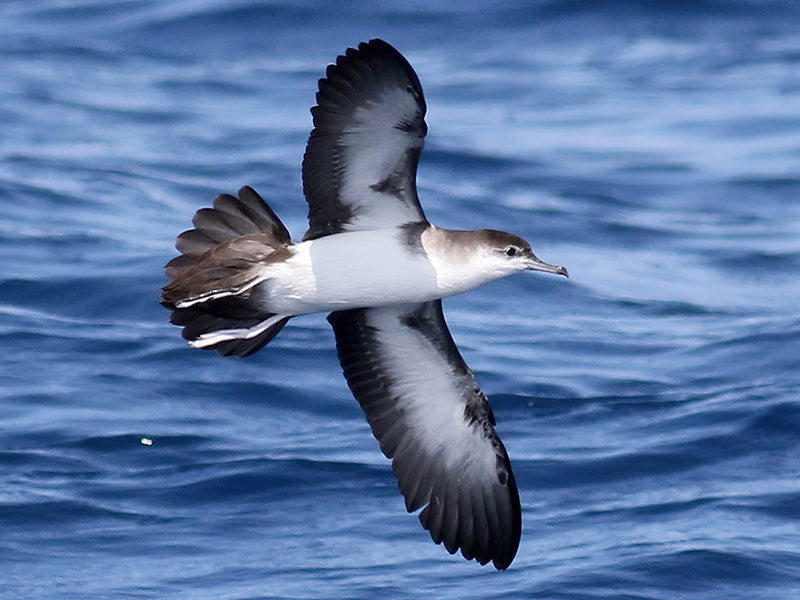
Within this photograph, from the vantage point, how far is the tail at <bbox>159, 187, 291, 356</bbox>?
6.77 m

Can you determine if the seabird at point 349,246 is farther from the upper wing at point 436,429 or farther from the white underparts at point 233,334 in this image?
the upper wing at point 436,429

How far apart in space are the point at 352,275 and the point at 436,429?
1310 mm

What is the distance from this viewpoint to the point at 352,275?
6.75m

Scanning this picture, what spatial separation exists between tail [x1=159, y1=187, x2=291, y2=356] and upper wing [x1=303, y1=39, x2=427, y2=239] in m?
0.29

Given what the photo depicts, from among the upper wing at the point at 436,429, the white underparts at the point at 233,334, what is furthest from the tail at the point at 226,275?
the upper wing at the point at 436,429

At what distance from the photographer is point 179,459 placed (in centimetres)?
951

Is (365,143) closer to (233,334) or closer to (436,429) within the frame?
(233,334)

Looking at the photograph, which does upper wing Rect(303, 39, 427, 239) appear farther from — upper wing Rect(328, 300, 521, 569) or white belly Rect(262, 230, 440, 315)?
upper wing Rect(328, 300, 521, 569)

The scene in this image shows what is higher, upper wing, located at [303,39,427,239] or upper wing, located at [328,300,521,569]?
upper wing, located at [303,39,427,239]

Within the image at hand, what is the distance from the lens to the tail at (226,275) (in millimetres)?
6766

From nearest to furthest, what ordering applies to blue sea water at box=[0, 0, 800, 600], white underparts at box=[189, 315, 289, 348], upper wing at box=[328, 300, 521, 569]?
white underparts at box=[189, 315, 289, 348]
upper wing at box=[328, 300, 521, 569]
blue sea water at box=[0, 0, 800, 600]

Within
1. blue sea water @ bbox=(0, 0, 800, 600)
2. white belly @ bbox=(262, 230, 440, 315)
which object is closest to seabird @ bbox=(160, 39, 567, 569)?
white belly @ bbox=(262, 230, 440, 315)

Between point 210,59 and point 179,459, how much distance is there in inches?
336

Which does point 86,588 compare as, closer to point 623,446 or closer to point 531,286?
point 623,446
